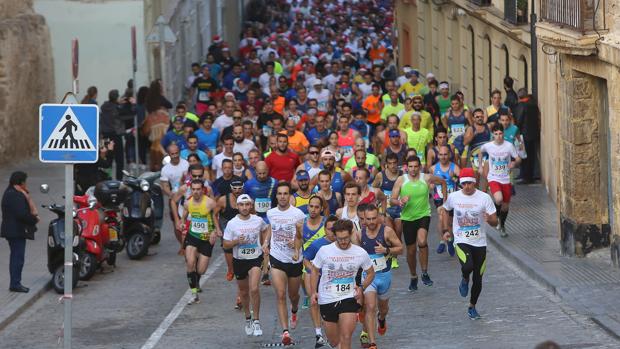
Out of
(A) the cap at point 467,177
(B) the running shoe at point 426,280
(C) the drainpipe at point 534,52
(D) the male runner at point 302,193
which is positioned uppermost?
(C) the drainpipe at point 534,52

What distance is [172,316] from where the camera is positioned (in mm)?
18469

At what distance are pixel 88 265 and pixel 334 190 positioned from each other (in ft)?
10.1

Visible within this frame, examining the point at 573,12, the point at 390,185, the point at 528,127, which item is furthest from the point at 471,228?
Result: the point at 528,127

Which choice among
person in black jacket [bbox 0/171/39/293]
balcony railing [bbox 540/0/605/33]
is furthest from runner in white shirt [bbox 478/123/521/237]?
person in black jacket [bbox 0/171/39/293]

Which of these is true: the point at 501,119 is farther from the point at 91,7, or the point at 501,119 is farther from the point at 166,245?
the point at 91,7

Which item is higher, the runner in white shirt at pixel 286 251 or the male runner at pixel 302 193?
the male runner at pixel 302 193

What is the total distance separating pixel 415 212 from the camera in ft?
65.8

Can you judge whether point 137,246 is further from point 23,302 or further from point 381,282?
point 381,282

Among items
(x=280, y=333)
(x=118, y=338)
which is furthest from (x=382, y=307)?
(x=118, y=338)

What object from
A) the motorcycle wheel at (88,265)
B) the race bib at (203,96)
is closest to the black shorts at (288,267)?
the motorcycle wheel at (88,265)

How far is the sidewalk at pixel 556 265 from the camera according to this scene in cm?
1795

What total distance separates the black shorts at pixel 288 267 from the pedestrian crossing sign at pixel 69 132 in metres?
3.24

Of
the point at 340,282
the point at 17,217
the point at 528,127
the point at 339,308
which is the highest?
the point at 528,127

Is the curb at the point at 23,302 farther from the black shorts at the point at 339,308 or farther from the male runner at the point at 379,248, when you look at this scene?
the black shorts at the point at 339,308
